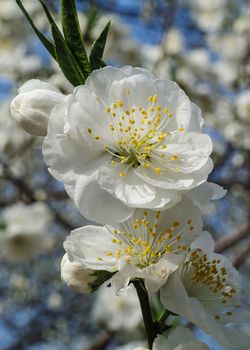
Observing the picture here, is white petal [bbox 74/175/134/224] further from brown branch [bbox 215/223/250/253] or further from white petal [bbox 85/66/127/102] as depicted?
brown branch [bbox 215/223/250/253]

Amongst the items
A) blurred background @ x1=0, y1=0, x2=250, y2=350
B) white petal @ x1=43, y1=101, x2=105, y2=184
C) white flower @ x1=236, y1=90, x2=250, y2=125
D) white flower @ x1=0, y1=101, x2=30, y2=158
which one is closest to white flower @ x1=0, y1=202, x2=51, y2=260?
blurred background @ x1=0, y1=0, x2=250, y2=350

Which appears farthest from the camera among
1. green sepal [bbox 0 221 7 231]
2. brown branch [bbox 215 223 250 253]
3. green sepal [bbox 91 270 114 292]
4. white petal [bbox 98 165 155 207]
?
brown branch [bbox 215 223 250 253]

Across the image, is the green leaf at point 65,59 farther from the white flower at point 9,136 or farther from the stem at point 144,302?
the white flower at point 9,136

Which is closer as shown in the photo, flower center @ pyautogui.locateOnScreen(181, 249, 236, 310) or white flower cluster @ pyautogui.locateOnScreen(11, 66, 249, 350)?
white flower cluster @ pyautogui.locateOnScreen(11, 66, 249, 350)

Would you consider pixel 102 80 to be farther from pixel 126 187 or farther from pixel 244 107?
pixel 244 107

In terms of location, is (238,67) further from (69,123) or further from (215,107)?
(69,123)

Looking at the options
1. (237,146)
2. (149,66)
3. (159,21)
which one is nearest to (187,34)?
(159,21)
